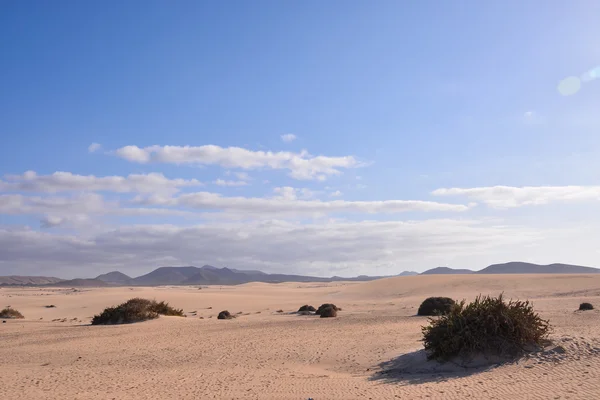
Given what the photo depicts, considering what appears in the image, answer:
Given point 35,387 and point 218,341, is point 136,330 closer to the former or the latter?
point 218,341

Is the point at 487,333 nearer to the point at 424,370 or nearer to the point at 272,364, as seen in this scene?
the point at 424,370

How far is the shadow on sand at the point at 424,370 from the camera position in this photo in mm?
11422

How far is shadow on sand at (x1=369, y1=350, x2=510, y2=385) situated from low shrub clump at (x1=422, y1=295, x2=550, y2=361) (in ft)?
0.83

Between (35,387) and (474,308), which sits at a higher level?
(474,308)

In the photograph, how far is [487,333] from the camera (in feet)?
40.4

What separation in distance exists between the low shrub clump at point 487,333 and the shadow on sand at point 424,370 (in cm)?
25

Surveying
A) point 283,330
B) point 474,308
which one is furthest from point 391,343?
point 283,330

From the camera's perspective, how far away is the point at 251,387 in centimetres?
1121

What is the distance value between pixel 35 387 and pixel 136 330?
10.8m

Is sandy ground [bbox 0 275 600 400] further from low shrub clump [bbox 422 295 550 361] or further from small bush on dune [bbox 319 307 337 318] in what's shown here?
small bush on dune [bbox 319 307 337 318]

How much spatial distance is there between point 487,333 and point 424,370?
1.75 meters

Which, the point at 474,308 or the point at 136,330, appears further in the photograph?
the point at 136,330

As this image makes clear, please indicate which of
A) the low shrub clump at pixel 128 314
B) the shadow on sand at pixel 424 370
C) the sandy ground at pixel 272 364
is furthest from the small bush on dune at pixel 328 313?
the shadow on sand at pixel 424 370

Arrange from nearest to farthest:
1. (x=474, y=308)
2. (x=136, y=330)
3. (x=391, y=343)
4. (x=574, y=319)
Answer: (x=474, y=308) → (x=391, y=343) → (x=574, y=319) → (x=136, y=330)
